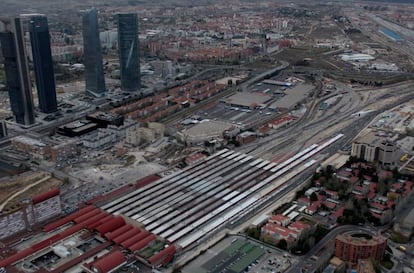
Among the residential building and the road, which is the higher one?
the residential building

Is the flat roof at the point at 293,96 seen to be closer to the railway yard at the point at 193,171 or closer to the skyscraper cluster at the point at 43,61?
the railway yard at the point at 193,171

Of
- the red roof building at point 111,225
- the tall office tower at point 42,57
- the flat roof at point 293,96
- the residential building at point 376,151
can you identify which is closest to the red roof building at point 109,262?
the red roof building at point 111,225

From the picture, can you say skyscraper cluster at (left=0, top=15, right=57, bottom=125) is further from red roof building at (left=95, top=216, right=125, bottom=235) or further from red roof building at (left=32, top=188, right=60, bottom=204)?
red roof building at (left=95, top=216, right=125, bottom=235)

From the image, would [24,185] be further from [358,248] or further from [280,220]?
[358,248]

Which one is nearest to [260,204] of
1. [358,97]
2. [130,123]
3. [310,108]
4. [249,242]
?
[249,242]

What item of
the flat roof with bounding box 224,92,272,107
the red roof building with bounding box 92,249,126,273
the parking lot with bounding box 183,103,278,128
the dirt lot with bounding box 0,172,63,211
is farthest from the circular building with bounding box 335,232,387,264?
the flat roof with bounding box 224,92,272,107

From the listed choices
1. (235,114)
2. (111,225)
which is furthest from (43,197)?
(235,114)
